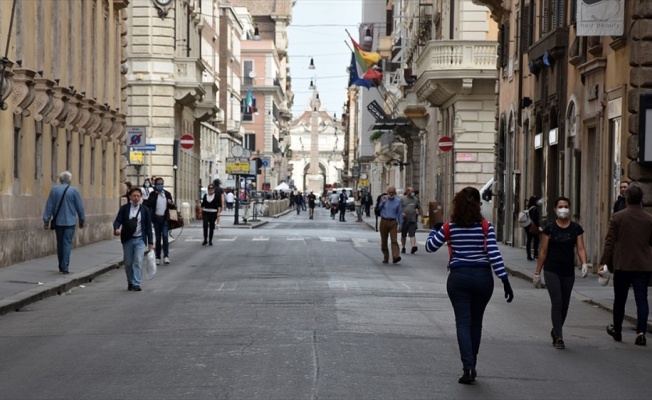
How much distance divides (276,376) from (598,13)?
48.7 ft

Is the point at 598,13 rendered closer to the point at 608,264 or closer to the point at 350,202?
the point at 608,264

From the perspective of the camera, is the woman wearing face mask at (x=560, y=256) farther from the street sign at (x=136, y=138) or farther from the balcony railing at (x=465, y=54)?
the balcony railing at (x=465, y=54)

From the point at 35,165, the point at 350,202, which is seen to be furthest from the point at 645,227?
the point at 350,202

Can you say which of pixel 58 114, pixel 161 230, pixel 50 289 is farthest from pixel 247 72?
pixel 50 289

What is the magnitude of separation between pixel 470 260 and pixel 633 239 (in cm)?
431

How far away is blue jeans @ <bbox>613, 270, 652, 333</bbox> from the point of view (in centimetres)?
1600

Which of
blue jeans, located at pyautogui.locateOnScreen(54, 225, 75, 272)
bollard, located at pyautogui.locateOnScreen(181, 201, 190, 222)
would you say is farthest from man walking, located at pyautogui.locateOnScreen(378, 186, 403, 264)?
bollard, located at pyautogui.locateOnScreen(181, 201, 190, 222)

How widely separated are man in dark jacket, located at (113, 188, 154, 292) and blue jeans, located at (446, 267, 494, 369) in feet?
37.2

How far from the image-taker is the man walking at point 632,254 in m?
16.1

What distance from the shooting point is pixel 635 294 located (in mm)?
16250

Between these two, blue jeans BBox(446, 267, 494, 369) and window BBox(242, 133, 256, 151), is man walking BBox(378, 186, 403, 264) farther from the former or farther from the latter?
window BBox(242, 133, 256, 151)

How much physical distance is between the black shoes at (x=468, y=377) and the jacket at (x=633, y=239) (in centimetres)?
476

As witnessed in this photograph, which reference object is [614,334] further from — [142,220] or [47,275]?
[47,275]

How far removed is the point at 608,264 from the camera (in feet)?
53.8
